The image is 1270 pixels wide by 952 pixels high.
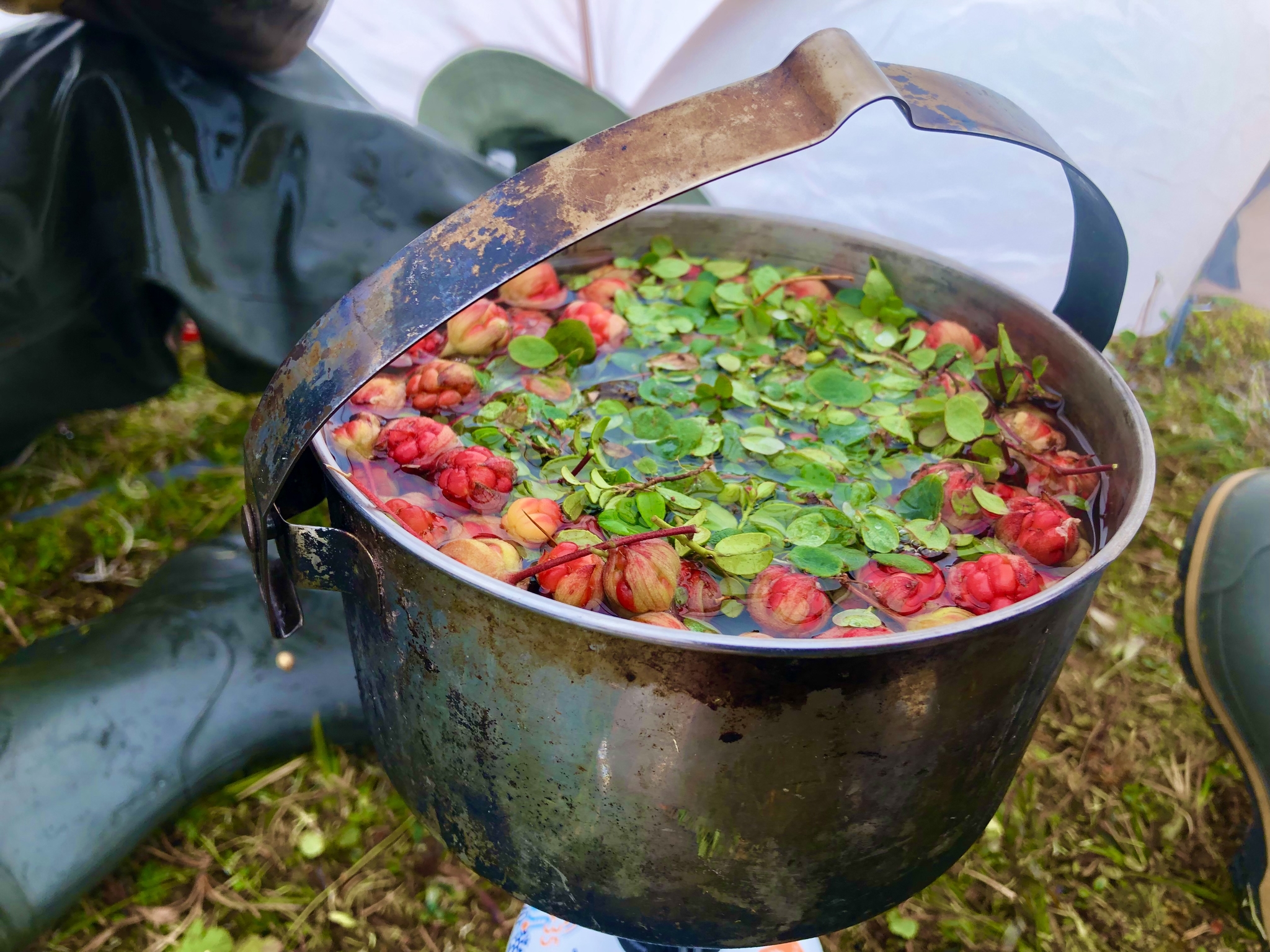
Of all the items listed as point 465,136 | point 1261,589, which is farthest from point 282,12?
point 1261,589

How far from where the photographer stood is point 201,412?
2.44 m

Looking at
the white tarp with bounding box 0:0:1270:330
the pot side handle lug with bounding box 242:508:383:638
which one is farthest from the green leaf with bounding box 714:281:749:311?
the white tarp with bounding box 0:0:1270:330

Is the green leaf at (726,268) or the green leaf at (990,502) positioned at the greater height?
the green leaf at (726,268)

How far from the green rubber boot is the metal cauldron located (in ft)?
2.65

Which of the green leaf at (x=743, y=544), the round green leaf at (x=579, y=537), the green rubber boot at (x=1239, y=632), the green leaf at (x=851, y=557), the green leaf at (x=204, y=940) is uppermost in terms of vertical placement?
the round green leaf at (x=579, y=537)

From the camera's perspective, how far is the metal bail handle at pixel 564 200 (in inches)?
26.6

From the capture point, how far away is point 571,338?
120 centimetres

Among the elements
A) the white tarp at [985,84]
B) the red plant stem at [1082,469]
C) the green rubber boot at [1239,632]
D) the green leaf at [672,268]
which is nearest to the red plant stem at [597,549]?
the red plant stem at [1082,469]

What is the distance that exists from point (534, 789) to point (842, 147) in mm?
2167

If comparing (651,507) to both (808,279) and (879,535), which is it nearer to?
(879,535)

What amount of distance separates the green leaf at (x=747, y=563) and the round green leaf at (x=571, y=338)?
0.45 meters

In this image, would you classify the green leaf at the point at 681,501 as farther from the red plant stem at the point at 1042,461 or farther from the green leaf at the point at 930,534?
the red plant stem at the point at 1042,461

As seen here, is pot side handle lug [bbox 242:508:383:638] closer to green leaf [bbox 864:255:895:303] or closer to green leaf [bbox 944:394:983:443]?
green leaf [bbox 944:394:983:443]

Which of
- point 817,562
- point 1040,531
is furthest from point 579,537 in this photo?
point 1040,531
